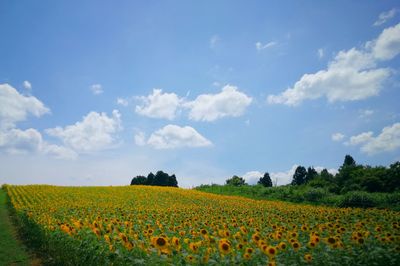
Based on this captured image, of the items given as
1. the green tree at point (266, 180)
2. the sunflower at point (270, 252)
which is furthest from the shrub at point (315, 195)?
the green tree at point (266, 180)

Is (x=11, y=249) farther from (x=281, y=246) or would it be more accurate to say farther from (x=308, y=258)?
(x=308, y=258)

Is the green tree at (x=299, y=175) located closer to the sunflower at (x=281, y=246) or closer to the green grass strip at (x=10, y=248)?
the green grass strip at (x=10, y=248)

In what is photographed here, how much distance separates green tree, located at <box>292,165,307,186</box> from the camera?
2243 inches

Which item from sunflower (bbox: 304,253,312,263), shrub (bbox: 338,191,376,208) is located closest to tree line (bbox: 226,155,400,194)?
shrub (bbox: 338,191,376,208)

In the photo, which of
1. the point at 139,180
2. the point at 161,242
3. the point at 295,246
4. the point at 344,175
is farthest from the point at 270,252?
the point at 139,180

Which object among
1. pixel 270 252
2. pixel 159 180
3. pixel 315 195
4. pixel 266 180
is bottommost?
pixel 270 252

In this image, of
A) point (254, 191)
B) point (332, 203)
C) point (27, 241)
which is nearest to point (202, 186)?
point (254, 191)

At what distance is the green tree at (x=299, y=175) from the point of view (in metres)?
57.0

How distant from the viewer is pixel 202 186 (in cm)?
4456

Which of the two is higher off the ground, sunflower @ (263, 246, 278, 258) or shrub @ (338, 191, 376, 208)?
shrub @ (338, 191, 376, 208)

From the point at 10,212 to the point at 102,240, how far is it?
18.8m

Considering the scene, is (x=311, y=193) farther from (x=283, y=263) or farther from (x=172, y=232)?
(x=283, y=263)

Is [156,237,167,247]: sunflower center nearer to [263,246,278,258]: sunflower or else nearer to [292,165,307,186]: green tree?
[263,246,278,258]: sunflower

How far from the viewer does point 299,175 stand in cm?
5738
